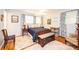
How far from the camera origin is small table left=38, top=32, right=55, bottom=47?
230 centimetres

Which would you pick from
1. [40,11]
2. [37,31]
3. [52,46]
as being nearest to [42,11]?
[40,11]

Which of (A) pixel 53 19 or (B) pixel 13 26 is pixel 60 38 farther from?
(B) pixel 13 26

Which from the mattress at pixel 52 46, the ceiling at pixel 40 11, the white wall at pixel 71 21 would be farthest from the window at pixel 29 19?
the white wall at pixel 71 21

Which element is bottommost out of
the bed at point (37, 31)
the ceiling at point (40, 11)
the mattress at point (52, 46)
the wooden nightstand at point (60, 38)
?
the mattress at point (52, 46)

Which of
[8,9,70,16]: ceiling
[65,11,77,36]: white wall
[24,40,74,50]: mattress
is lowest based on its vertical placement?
[24,40,74,50]: mattress

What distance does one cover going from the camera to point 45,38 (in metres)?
2.31

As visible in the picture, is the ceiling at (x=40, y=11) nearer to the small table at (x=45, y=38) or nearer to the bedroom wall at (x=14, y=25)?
the bedroom wall at (x=14, y=25)

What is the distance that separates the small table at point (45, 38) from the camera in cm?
230

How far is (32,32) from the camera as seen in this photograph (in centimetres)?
232

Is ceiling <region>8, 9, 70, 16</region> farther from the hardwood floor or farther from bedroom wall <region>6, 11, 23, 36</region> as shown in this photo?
the hardwood floor

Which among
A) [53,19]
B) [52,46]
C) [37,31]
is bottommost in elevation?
[52,46]

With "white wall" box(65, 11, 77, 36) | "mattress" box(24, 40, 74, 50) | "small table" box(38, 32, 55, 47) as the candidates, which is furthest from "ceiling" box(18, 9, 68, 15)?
"mattress" box(24, 40, 74, 50)
